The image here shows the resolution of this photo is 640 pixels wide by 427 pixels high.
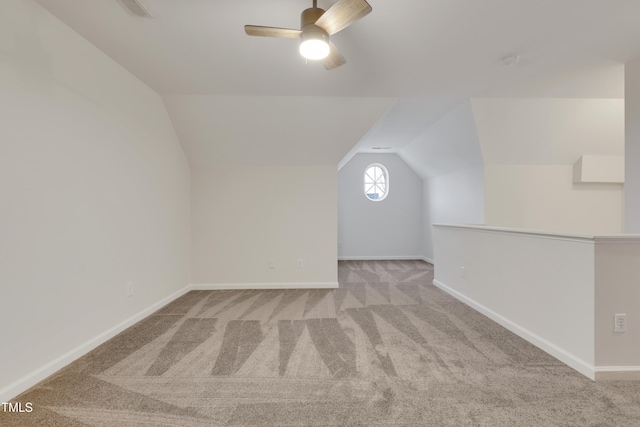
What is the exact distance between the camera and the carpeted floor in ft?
5.46

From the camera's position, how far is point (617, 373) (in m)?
1.99

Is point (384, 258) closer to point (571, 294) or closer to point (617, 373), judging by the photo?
point (571, 294)

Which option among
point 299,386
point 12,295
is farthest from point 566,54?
point 12,295

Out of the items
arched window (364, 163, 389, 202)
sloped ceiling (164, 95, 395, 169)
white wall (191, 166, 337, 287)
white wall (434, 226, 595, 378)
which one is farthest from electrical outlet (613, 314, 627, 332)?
arched window (364, 163, 389, 202)

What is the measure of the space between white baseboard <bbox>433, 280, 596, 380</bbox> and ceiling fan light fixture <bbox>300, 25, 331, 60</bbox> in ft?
9.21

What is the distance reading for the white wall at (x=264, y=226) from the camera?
444cm

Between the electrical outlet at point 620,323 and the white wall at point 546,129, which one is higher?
the white wall at point 546,129

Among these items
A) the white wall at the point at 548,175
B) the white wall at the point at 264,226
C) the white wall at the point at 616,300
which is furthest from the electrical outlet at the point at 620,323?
the white wall at the point at 264,226

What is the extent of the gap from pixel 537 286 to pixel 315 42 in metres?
2.64

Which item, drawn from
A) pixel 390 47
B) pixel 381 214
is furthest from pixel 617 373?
pixel 381 214

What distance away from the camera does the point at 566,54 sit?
8.91ft

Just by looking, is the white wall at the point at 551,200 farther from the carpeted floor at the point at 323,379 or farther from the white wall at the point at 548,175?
the carpeted floor at the point at 323,379

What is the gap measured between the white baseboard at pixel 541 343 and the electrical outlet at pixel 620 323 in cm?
31

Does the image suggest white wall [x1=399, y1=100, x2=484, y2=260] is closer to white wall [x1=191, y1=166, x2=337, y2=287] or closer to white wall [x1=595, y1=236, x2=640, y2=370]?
white wall [x1=191, y1=166, x2=337, y2=287]
